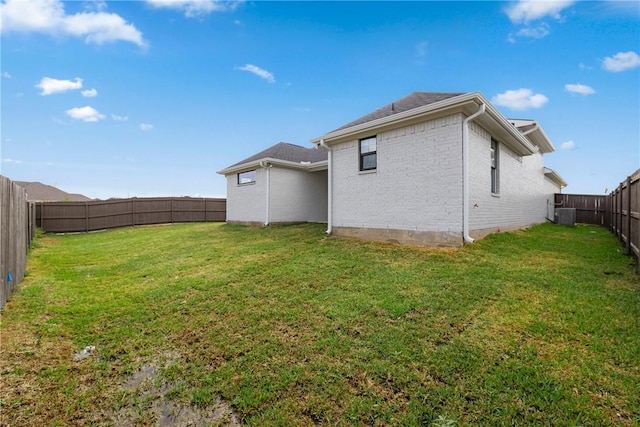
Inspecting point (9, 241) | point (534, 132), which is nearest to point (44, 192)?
point (9, 241)

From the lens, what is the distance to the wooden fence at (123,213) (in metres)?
15.6

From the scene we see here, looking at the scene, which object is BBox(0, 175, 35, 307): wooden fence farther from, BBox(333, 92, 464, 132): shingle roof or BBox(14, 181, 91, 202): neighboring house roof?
BBox(14, 181, 91, 202): neighboring house roof

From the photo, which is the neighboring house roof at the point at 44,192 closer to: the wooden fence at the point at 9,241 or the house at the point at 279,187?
the house at the point at 279,187

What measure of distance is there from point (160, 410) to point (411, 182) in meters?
6.80

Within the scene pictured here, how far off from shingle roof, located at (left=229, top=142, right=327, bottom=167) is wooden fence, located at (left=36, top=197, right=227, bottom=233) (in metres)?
6.16

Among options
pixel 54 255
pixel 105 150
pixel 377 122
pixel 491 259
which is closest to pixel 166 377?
pixel 491 259

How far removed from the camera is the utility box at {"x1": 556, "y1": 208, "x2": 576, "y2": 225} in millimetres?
13250

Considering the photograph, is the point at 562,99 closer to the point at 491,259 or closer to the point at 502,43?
the point at 502,43

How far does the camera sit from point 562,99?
10727mm

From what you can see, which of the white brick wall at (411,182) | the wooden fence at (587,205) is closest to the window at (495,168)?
the white brick wall at (411,182)

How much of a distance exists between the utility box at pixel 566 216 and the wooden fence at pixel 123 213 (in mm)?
19529

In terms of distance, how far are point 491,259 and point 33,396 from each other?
23.3ft

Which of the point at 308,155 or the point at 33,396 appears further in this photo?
the point at 308,155

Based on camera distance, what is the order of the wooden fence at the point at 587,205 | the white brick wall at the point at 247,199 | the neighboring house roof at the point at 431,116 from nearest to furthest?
the neighboring house roof at the point at 431,116, the white brick wall at the point at 247,199, the wooden fence at the point at 587,205
